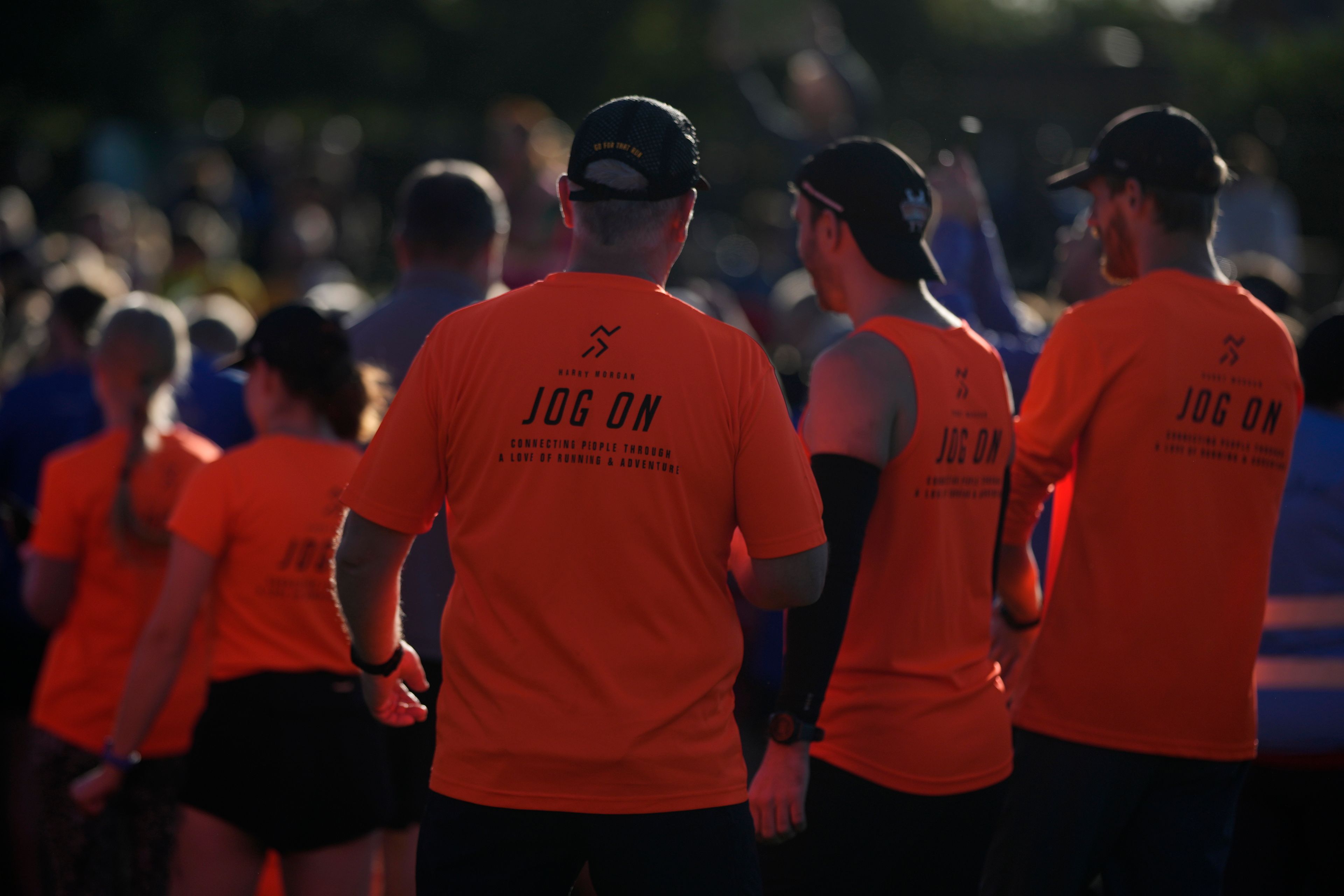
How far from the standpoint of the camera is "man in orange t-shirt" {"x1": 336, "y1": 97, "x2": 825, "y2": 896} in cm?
232

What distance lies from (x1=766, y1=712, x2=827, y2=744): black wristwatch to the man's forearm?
80 centimetres

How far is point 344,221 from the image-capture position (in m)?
15.6

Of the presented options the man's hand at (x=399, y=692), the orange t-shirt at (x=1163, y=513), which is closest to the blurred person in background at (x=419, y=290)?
the man's hand at (x=399, y=692)

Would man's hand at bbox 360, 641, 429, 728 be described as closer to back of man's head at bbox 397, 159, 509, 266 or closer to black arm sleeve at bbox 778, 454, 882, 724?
black arm sleeve at bbox 778, 454, 882, 724

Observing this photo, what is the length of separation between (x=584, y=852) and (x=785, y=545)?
653 mm

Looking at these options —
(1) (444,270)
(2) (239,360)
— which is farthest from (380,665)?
(1) (444,270)

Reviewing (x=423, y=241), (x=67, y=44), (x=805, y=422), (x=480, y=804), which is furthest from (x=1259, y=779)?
(x=67, y=44)

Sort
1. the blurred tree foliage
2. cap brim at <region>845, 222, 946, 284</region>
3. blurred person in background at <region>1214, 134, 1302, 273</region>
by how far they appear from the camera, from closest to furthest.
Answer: cap brim at <region>845, 222, 946, 284</region> → blurred person in background at <region>1214, 134, 1302, 273</region> → the blurred tree foliage

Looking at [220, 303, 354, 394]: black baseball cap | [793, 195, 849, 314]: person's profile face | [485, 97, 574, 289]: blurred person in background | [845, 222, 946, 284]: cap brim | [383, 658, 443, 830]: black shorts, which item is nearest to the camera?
[845, 222, 946, 284]: cap brim

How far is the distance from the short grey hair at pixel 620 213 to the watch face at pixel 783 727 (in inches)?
39.8

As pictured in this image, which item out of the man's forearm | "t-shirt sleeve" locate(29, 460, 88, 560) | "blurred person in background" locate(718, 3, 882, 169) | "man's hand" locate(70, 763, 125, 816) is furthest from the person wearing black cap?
"blurred person in background" locate(718, 3, 882, 169)

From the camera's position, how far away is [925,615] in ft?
9.47

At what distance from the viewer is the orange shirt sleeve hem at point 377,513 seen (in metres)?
2.40

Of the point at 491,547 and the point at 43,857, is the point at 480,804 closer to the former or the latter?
the point at 491,547
